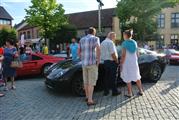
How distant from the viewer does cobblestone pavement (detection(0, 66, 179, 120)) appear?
7117 millimetres

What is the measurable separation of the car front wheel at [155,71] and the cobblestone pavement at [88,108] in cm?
94

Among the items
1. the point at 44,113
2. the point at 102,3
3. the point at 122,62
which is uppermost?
the point at 102,3

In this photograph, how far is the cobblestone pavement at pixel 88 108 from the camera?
7117mm

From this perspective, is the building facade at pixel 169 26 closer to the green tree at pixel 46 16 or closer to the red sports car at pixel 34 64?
the green tree at pixel 46 16

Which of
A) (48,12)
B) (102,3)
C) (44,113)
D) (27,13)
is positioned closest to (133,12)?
(48,12)

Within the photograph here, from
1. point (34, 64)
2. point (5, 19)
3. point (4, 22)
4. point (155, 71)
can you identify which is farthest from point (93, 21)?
point (155, 71)

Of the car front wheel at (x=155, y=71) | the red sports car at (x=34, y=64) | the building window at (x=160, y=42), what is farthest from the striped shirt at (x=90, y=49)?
the building window at (x=160, y=42)

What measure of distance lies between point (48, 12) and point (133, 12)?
35.5 feet

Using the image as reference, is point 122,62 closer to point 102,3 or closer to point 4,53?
point 4,53

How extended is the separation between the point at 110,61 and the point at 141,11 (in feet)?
106

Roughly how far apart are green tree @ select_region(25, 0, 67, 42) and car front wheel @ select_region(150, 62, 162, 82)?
31378mm

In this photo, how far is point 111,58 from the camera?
29.6ft

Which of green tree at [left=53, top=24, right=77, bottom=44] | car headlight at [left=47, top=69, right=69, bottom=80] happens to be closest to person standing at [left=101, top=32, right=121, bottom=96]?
car headlight at [left=47, top=69, right=69, bottom=80]

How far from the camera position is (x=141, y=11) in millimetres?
40469
